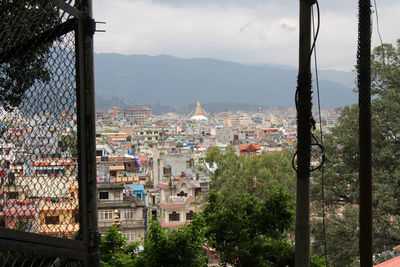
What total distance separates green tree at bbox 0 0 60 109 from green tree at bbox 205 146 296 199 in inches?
409

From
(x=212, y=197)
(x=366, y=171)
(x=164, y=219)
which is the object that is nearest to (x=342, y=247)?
(x=212, y=197)

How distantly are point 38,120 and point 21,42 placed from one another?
36 centimetres

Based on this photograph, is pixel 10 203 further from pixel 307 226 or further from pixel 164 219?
pixel 164 219

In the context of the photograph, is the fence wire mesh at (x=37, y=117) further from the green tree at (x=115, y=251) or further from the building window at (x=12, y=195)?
the green tree at (x=115, y=251)

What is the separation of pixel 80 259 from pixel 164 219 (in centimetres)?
1649

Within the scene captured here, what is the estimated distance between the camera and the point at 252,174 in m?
13.2

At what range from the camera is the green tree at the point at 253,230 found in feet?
15.0

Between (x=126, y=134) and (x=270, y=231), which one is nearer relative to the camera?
(x=270, y=231)

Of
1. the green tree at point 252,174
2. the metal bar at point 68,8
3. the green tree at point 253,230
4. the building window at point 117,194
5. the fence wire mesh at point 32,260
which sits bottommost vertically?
the building window at point 117,194

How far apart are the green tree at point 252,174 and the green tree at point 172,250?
8479 mm

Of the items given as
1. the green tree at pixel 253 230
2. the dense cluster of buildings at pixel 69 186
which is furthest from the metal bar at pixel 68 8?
the green tree at pixel 253 230

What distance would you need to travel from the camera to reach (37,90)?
6.77ft

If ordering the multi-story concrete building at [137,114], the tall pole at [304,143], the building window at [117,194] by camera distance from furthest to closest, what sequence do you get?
the multi-story concrete building at [137,114] < the building window at [117,194] < the tall pole at [304,143]

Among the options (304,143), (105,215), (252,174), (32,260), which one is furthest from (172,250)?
(105,215)
